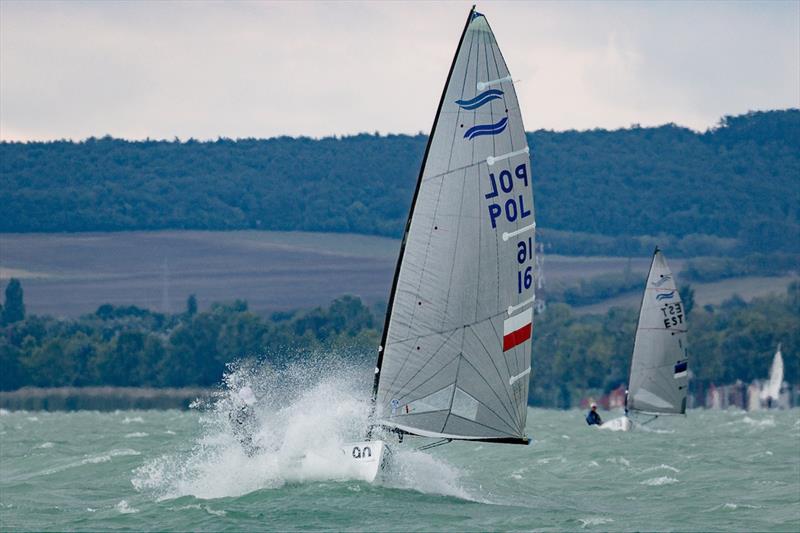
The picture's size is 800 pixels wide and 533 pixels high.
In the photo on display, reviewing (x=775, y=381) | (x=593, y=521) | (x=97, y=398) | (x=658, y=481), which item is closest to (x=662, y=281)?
(x=658, y=481)

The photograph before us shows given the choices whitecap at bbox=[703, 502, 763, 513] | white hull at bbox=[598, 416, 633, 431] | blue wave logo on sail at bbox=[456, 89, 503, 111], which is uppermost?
blue wave logo on sail at bbox=[456, 89, 503, 111]

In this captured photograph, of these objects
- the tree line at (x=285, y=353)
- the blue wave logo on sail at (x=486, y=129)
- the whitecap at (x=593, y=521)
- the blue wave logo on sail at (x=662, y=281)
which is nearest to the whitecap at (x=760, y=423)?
the blue wave logo on sail at (x=662, y=281)

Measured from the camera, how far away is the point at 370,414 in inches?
1309

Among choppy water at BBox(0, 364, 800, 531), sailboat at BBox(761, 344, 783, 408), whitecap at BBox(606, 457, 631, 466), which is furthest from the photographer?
sailboat at BBox(761, 344, 783, 408)

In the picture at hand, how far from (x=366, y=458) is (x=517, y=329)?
Answer: 13.3 ft

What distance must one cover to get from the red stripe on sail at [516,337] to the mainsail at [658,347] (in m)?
34.0

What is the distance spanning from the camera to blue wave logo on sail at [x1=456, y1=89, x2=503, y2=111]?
3228 centimetres

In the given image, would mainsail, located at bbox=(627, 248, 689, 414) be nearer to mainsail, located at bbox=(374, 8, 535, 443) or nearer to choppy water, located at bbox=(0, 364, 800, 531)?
choppy water, located at bbox=(0, 364, 800, 531)

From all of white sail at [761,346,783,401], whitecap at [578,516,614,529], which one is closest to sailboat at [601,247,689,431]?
whitecap at [578,516,614,529]

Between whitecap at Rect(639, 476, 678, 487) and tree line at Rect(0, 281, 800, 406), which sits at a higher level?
tree line at Rect(0, 281, 800, 406)

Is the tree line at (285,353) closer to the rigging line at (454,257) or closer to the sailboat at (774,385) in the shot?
the sailboat at (774,385)

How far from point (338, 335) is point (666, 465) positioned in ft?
442

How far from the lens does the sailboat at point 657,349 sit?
6798cm

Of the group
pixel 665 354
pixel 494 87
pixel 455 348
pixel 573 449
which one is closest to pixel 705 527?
pixel 455 348
